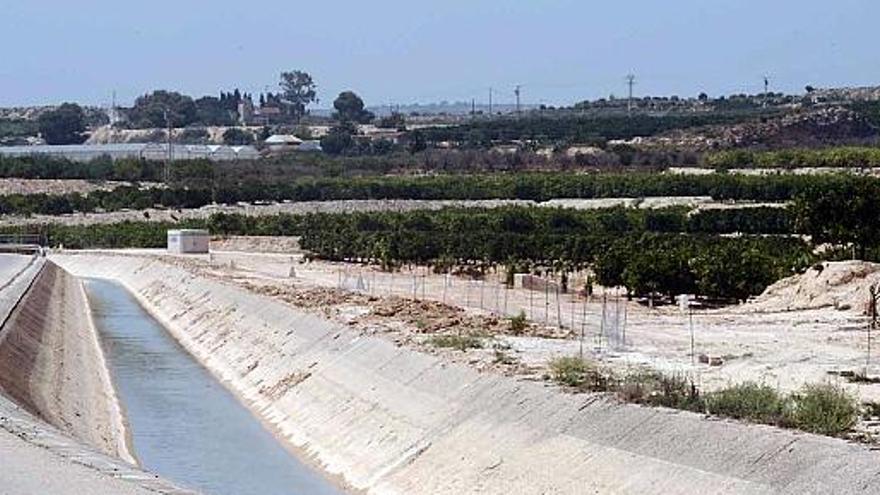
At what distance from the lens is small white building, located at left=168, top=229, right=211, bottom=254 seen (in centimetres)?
10094

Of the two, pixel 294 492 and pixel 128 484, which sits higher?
pixel 128 484

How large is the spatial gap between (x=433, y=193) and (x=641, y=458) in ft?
364

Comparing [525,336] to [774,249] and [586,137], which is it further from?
[586,137]

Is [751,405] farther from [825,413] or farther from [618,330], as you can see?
[618,330]

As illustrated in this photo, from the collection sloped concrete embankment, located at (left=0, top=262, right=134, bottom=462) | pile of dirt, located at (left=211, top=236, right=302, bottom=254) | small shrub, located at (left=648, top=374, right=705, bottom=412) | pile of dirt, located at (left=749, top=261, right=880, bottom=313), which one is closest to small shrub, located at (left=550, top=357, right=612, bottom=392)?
small shrub, located at (left=648, top=374, right=705, bottom=412)

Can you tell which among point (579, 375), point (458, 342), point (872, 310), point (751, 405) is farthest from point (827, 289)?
point (751, 405)

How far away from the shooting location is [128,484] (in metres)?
22.9

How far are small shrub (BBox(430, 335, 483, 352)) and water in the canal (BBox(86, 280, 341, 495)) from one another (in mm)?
3979

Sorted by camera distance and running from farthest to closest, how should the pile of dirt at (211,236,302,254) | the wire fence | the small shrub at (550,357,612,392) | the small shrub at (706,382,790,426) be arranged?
the pile of dirt at (211,236,302,254) → the wire fence → the small shrub at (550,357,612,392) → the small shrub at (706,382,790,426)

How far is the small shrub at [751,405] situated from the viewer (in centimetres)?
2336

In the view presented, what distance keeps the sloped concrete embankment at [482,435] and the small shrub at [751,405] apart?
0.52 m

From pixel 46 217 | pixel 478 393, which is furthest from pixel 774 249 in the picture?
pixel 46 217

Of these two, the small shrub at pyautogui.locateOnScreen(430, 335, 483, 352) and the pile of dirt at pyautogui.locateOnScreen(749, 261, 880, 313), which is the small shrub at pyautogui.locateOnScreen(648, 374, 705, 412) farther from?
the pile of dirt at pyautogui.locateOnScreen(749, 261, 880, 313)

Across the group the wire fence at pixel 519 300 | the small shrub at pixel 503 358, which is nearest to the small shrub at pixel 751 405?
the small shrub at pixel 503 358
